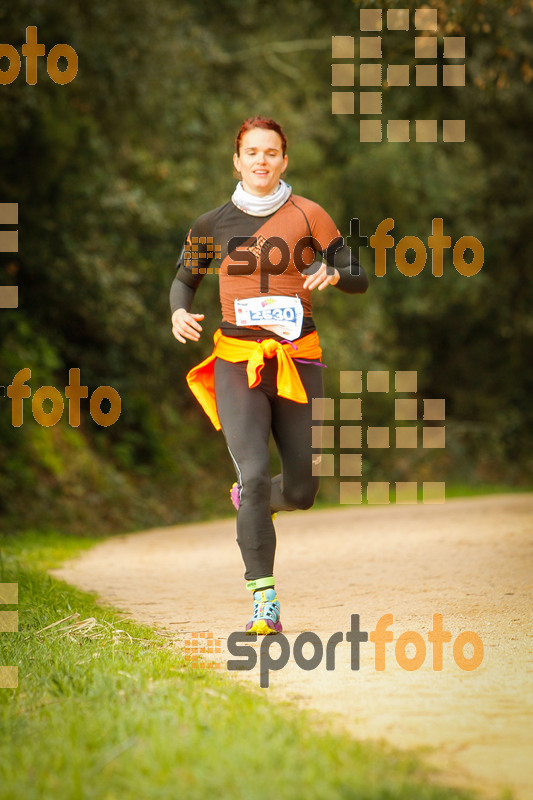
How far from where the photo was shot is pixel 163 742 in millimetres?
3016

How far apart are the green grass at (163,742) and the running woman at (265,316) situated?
1227 mm

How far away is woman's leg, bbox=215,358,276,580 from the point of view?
523 centimetres

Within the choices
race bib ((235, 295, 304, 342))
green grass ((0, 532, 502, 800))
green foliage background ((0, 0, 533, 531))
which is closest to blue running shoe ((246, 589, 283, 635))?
green grass ((0, 532, 502, 800))

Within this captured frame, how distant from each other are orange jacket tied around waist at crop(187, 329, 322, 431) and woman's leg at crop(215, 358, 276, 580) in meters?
0.08

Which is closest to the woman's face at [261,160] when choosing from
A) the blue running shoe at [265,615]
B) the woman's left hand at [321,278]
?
the woman's left hand at [321,278]

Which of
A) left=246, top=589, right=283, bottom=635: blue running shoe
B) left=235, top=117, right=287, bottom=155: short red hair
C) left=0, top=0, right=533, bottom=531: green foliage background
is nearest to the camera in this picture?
left=246, top=589, right=283, bottom=635: blue running shoe

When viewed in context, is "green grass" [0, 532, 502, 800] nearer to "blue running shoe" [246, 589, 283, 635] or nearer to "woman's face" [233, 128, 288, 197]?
"blue running shoe" [246, 589, 283, 635]

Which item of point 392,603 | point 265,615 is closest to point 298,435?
point 265,615

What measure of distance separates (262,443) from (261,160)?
1.48 m

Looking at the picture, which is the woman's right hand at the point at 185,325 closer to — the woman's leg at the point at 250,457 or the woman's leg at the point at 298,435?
the woman's leg at the point at 250,457

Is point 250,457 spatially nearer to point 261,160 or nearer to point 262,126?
point 261,160

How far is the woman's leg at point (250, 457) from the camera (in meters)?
5.23

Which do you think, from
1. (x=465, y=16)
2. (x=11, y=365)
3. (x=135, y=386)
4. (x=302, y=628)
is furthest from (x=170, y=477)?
(x=302, y=628)

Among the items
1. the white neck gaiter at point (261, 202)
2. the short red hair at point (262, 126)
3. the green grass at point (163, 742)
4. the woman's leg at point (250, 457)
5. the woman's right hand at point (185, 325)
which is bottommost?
the green grass at point (163, 742)
